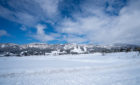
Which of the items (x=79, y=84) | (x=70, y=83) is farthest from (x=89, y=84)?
Result: (x=70, y=83)

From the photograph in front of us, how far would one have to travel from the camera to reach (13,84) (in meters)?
5.91

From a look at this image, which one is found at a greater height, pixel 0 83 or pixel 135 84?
pixel 0 83

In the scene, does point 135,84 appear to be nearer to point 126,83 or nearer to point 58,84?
point 126,83

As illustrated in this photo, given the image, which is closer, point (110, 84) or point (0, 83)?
point (110, 84)

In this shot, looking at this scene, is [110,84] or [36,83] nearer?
[110,84]

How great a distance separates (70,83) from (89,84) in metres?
1.45

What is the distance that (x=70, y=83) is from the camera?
5.86 meters

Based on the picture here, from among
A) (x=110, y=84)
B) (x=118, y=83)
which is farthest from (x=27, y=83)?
(x=118, y=83)

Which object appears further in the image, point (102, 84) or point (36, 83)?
point (36, 83)

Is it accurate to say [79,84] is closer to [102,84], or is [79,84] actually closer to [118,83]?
[102,84]

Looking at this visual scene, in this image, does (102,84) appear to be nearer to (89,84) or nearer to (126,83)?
(89,84)

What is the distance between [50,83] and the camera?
599 cm

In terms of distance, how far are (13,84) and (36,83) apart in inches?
69.0

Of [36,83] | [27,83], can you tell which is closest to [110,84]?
[36,83]
